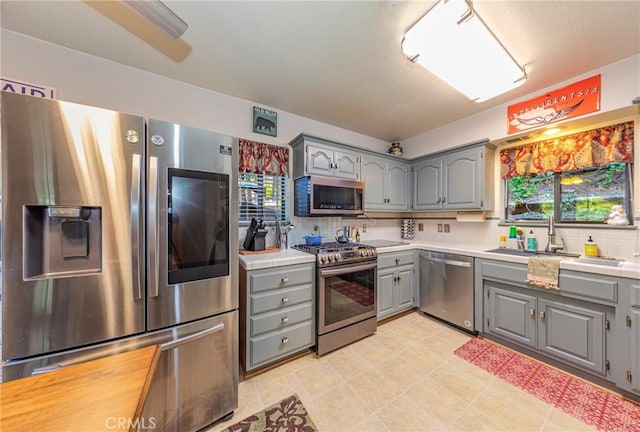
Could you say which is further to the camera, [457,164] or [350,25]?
[457,164]

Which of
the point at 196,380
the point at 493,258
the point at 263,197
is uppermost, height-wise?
the point at 263,197

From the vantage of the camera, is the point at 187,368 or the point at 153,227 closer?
the point at 153,227

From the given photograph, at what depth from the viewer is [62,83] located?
1.69 metres

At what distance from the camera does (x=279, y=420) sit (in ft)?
4.75

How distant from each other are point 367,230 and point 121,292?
2824 millimetres

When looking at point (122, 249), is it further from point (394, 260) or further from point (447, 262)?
point (447, 262)

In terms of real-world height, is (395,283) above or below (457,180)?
below

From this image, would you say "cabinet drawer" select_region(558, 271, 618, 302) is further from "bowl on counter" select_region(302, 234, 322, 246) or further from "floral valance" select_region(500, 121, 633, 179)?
"bowl on counter" select_region(302, 234, 322, 246)

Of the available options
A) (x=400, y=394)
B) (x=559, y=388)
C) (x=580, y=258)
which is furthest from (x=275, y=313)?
(x=580, y=258)

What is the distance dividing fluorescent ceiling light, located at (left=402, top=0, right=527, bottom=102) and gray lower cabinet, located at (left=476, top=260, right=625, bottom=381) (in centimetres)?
166

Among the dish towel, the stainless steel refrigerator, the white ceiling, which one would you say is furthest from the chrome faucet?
the stainless steel refrigerator

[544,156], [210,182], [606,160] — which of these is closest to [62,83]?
[210,182]

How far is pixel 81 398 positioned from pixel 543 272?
2872 mm

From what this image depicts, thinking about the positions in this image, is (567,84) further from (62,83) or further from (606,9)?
(62,83)
